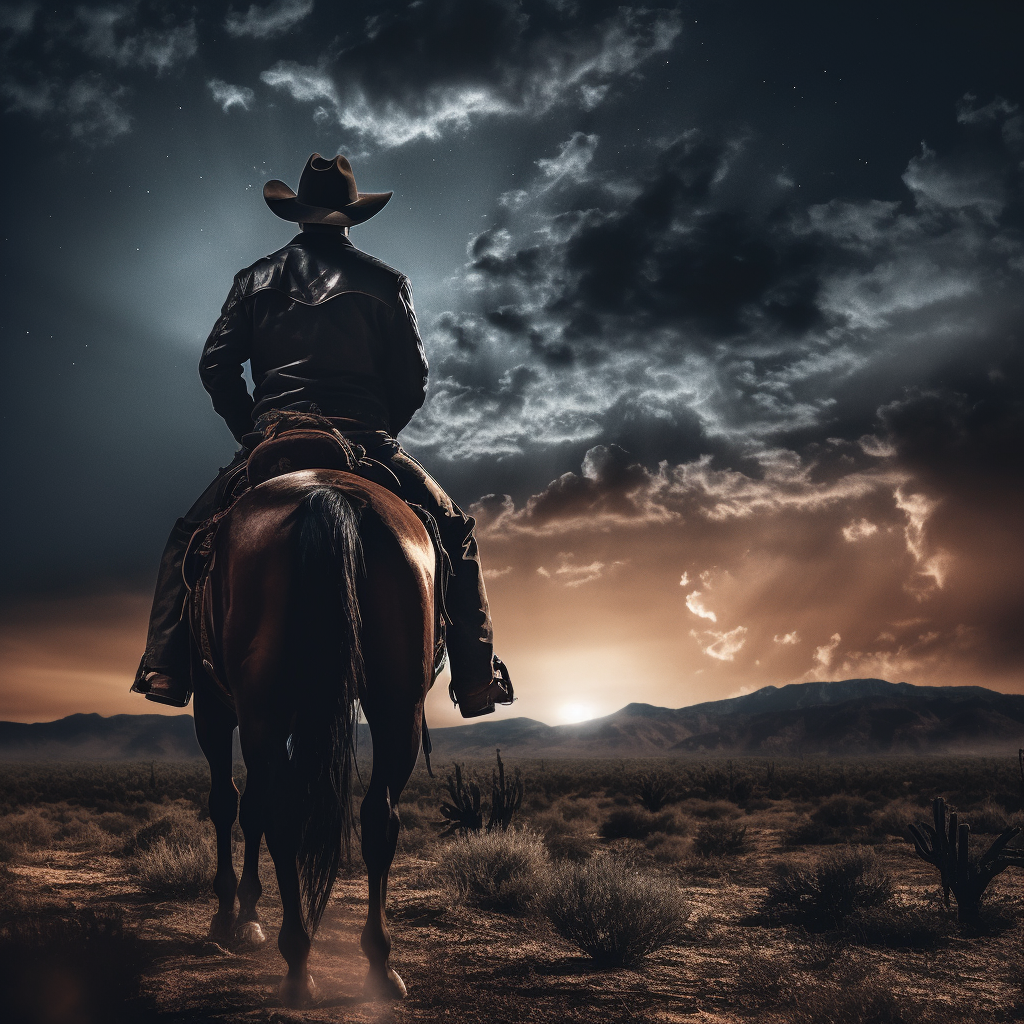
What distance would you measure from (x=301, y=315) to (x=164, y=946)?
3.90 m

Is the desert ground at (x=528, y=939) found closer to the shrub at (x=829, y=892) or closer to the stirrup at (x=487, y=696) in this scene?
the shrub at (x=829, y=892)

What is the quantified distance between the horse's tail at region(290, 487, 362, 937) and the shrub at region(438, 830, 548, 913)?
400cm

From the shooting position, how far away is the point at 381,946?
3494mm

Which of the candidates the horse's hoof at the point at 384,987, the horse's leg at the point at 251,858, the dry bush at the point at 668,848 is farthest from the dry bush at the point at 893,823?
the horse's hoof at the point at 384,987

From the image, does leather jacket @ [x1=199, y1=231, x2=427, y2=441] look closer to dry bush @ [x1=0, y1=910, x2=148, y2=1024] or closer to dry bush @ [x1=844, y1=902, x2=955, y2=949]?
dry bush @ [x1=0, y1=910, x2=148, y2=1024]

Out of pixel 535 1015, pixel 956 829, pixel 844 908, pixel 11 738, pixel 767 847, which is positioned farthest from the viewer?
pixel 11 738

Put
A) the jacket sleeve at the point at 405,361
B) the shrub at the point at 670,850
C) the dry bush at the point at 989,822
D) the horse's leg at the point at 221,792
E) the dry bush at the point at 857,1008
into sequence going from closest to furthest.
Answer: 1. the dry bush at the point at 857,1008
2. the jacket sleeve at the point at 405,361
3. the horse's leg at the point at 221,792
4. the shrub at the point at 670,850
5. the dry bush at the point at 989,822

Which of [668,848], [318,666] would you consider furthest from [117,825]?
[318,666]

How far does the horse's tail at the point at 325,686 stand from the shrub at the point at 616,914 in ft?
8.41

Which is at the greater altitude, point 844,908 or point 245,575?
point 245,575

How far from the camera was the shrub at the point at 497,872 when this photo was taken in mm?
6746

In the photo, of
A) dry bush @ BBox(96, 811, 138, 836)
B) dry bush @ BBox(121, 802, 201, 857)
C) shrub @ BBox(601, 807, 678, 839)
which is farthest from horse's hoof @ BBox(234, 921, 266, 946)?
shrub @ BBox(601, 807, 678, 839)

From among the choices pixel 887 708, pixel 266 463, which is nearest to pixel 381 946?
pixel 266 463

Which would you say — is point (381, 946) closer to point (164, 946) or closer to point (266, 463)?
point (164, 946)
